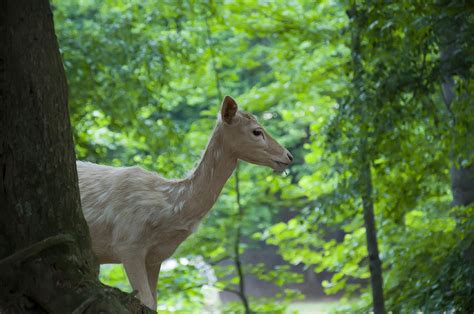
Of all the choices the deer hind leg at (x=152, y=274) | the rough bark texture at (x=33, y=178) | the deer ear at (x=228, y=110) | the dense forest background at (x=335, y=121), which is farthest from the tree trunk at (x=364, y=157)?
the rough bark texture at (x=33, y=178)

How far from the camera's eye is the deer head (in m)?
2.98

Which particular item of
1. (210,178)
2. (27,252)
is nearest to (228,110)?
(210,178)

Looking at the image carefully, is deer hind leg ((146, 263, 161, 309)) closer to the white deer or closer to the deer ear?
the white deer

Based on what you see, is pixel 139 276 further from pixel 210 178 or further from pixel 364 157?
pixel 364 157

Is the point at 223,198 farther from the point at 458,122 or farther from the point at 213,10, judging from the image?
the point at 458,122

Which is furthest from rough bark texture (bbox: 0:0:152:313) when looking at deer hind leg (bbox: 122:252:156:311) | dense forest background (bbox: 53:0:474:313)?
dense forest background (bbox: 53:0:474:313)

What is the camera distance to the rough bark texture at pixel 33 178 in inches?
86.7

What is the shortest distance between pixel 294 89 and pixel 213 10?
105 cm

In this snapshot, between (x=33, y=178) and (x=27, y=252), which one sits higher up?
(x=33, y=178)

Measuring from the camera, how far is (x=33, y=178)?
2238mm

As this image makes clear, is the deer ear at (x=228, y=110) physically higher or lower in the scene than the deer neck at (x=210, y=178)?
higher

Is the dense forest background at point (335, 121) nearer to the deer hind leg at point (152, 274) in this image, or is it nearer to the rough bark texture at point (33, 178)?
the deer hind leg at point (152, 274)

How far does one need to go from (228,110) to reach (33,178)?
94cm

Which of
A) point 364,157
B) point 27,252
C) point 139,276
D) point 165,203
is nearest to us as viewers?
point 27,252
